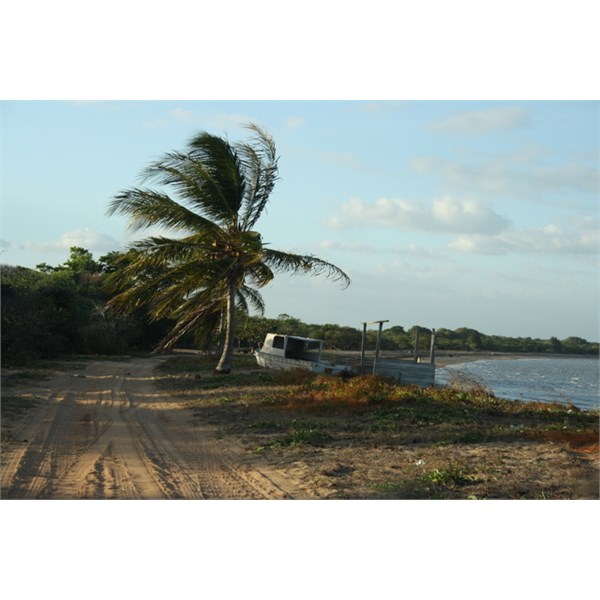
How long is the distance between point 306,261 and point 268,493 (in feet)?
39.1

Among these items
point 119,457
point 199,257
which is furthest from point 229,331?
point 119,457

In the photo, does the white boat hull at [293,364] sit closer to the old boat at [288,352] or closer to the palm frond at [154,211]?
the old boat at [288,352]

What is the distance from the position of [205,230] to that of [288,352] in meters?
6.79

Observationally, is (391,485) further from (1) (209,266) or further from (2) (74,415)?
(1) (209,266)

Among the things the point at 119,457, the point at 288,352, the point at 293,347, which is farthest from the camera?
the point at 293,347

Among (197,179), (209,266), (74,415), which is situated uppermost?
(197,179)

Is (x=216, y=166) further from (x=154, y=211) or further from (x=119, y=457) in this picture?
(x=119, y=457)

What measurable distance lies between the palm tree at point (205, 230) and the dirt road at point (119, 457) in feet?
17.0

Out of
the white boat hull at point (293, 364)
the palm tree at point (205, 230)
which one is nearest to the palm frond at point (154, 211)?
the palm tree at point (205, 230)

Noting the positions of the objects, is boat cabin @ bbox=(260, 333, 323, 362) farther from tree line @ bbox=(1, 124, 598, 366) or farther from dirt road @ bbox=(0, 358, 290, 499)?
dirt road @ bbox=(0, 358, 290, 499)

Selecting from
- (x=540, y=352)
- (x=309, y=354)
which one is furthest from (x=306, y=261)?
(x=540, y=352)

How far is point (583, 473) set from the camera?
7574mm

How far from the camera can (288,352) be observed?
78.1ft

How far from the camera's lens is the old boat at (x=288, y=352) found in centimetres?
2277
